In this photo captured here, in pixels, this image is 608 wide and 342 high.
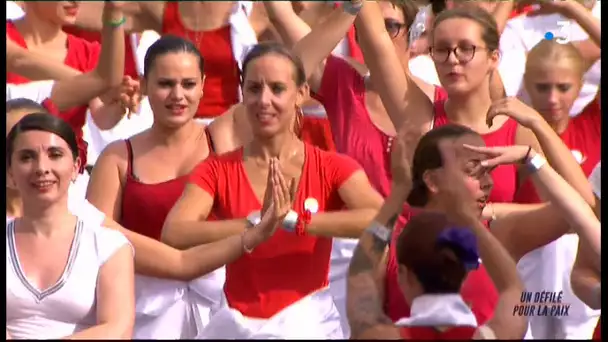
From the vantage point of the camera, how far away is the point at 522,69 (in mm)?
4594

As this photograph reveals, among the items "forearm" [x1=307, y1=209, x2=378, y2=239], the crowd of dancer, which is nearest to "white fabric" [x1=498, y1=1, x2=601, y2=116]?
the crowd of dancer

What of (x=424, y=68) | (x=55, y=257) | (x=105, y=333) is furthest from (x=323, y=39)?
(x=105, y=333)

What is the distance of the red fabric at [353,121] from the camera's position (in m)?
4.20

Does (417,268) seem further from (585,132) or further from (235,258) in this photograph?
(585,132)

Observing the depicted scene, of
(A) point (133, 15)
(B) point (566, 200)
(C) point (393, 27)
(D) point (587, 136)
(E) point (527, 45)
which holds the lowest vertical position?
(B) point (566, 200)

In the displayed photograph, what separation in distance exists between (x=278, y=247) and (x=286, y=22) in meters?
1.05

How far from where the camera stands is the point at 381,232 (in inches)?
141

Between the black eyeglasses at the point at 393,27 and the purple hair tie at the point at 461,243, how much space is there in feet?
3.87

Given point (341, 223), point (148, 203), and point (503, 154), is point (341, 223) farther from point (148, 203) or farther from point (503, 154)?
point (148, 203)

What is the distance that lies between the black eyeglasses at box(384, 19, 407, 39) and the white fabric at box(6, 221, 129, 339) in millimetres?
1075

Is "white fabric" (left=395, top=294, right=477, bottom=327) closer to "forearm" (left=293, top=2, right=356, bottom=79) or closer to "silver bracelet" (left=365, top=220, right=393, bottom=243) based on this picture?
"silver bracelet" (left=365, top=220, right=393, bottom=243)

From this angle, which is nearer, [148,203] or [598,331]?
[598,331]

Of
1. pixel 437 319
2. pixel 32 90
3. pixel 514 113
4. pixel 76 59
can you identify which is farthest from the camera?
pixel 76 59

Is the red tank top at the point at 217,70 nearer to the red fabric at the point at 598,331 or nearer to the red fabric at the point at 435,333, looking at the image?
the red fabric at the point at 598,331
